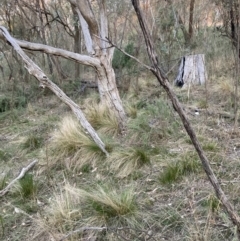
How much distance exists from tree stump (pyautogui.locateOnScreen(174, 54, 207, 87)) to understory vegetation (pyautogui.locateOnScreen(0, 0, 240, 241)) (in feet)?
2.57

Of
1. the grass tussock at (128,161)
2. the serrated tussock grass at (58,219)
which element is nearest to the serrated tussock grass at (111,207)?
the serrated tussock grass at (58,219)

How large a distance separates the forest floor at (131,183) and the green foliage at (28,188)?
0.03 feet

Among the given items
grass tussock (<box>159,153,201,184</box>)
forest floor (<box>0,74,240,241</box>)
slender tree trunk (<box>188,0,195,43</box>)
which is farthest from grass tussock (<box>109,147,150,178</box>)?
slender tree trunk (<box>188,0,195,43</box>)

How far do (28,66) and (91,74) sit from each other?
601 centimetres

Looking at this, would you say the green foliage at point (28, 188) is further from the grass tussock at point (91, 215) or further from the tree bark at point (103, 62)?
the tree bark at point (103, 62)

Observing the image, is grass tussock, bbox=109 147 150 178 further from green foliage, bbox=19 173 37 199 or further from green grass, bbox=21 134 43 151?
green grass, bbox=21 134 43 151

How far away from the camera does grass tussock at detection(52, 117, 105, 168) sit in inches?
168

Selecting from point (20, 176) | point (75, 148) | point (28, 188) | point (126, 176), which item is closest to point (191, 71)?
point (75, 148)

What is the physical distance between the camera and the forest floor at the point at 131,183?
284cm

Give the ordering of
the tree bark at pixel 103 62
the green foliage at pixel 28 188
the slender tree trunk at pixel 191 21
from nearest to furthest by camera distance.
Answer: the green foliage at pixel 28 188 → the tree bark at pixel 103 62 → the slender tree trunk at pixel 191 21

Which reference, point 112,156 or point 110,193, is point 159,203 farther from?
point 112,156

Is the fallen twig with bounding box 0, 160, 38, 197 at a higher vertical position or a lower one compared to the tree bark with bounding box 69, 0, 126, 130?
lower

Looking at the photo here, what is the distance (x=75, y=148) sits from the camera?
4477 millimetres

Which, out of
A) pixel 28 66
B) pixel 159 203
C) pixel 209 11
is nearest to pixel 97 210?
pixel 159 203
